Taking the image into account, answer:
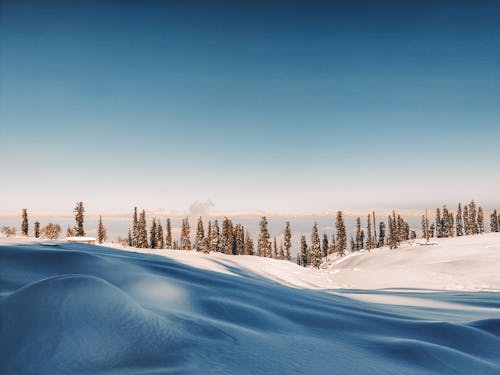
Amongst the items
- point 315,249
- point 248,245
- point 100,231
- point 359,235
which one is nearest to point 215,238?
point 248,245

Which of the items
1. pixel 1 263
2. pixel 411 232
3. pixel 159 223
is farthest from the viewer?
pixel 411 232

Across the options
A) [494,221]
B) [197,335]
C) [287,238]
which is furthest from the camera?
[494,221]

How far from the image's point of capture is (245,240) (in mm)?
93250

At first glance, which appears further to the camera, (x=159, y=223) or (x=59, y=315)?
(x=159, y=223)

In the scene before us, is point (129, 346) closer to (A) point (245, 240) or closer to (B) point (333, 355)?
(B) point (333, 355)

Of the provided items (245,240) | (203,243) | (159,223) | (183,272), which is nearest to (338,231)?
(245,240)

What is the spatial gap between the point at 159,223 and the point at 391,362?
292ft

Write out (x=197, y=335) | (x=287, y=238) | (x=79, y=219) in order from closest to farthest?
(x=197, y=335) → (x=79, y=219) → (x=287, y=238)

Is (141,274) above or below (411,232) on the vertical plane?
above

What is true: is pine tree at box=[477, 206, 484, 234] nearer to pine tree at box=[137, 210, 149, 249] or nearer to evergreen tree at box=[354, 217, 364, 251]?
evergreen tree at box=[354, 217, 364, 251]

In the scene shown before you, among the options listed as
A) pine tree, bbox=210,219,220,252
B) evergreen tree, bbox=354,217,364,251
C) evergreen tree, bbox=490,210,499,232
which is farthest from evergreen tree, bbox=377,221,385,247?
pine tree, bbox=210,219,220,252

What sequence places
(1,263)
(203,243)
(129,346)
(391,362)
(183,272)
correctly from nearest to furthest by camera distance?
(129,346), (391,362), (1,263), (183,272), (203,243)

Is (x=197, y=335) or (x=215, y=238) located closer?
(x=197, y=335)

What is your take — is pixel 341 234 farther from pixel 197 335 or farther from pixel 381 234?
pixel 197 335
